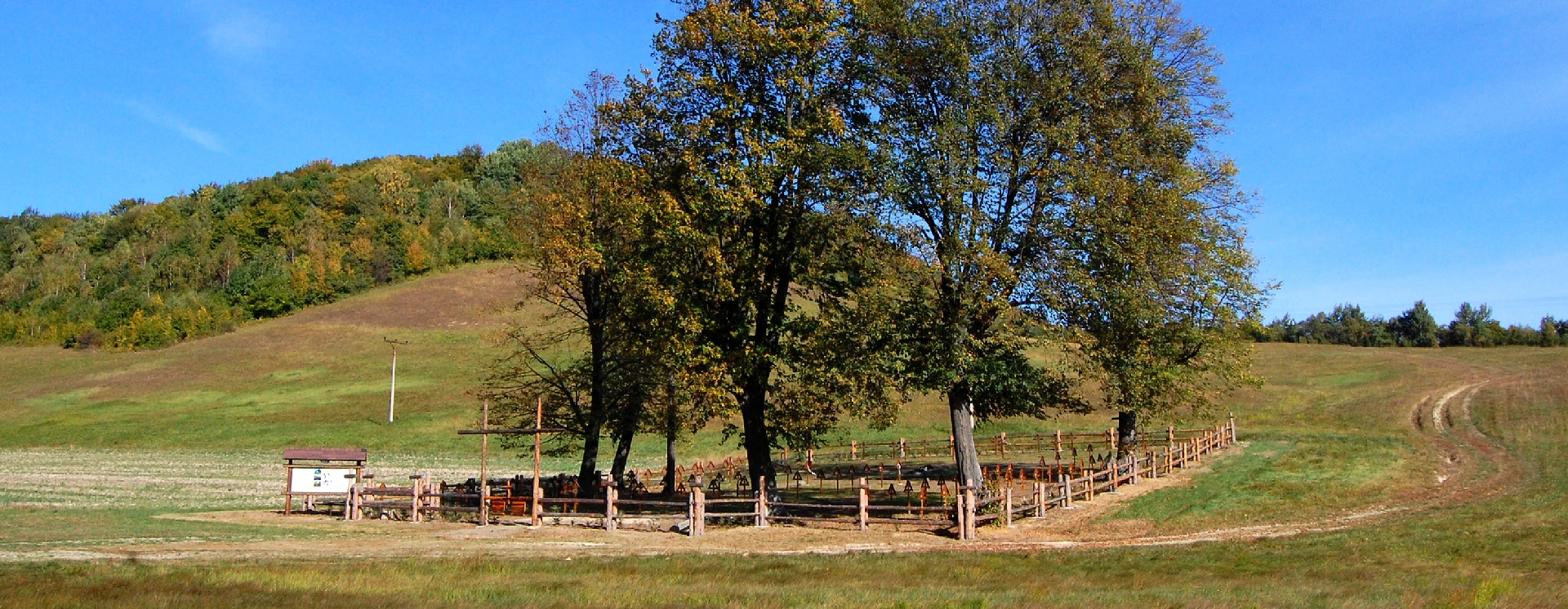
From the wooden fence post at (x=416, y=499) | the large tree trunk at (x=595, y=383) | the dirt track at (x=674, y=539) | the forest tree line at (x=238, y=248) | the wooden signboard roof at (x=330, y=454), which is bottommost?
the dirt track at (x=674, y=539)

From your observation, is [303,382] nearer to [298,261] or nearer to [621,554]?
[298,261]

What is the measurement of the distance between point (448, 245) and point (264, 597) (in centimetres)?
11848

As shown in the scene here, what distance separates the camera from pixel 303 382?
83.6m

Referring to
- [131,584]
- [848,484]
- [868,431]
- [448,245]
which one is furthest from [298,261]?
[131,584]

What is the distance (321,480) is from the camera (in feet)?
102

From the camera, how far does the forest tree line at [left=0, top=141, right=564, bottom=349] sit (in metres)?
118

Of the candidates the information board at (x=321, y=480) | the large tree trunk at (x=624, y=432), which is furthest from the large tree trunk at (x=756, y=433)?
the information board at (x=321, y=480)

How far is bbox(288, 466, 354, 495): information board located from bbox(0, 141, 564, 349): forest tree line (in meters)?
69.3

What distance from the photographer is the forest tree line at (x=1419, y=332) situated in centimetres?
11900

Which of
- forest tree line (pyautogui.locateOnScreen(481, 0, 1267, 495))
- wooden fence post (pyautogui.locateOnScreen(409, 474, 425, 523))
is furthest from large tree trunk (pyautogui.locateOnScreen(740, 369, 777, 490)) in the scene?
wooden fence post (pyautogui.locateOnScreen(409, 474, 425, 523))

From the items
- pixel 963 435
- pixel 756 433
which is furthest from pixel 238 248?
pixel 963 435

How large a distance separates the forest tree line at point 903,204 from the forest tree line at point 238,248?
240 feet

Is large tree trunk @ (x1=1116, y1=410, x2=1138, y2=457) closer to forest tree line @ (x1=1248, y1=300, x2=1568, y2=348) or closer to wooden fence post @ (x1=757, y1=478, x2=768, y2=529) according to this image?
wooden fence post @ (x1=757, y1=478, x2=768, y2=529)

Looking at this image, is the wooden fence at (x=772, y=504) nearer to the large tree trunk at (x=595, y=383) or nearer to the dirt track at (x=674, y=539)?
the dirt track at (x=674, y=539)
